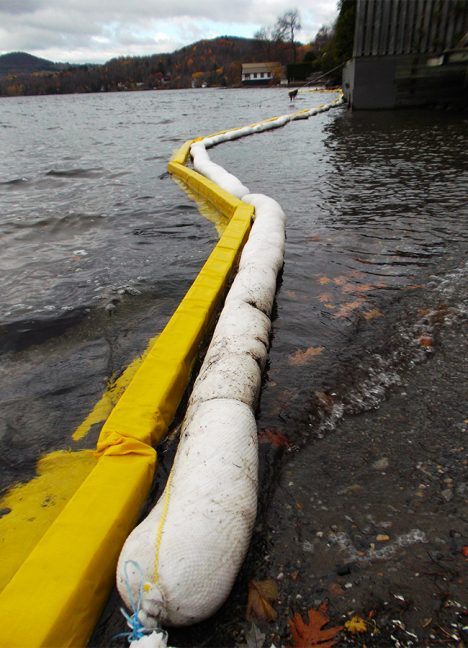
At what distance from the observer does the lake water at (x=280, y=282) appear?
2.98 meters

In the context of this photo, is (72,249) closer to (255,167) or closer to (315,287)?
(315,287)

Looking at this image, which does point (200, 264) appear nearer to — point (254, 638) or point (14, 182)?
point (254, 638)

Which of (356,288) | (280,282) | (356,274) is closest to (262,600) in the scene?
(356,288)

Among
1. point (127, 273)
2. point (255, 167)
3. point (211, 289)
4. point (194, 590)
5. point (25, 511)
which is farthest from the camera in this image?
point (255, 167)

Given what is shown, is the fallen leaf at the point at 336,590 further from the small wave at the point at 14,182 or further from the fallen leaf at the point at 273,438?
the small wave at the point at 14,182

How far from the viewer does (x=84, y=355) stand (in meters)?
3.67

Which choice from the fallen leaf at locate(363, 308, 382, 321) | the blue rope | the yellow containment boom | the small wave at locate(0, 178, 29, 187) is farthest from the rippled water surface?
the blue rope

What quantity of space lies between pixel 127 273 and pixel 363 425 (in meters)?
3.62

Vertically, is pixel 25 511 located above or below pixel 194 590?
below

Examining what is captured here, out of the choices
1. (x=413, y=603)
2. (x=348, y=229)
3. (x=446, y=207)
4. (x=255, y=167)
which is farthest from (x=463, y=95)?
(x=413, y=603)

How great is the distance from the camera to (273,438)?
257cm

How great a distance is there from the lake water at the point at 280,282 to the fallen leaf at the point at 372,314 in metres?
0.03

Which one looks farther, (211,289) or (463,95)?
(463,95)

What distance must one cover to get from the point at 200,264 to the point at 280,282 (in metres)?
1.26
